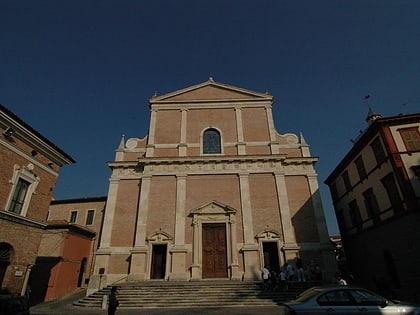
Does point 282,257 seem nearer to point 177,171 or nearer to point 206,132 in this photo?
point 177,171

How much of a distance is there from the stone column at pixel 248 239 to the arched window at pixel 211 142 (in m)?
3.55

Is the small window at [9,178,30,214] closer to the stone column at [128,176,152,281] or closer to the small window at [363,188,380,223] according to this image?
the stone column at [128,176,152,281]

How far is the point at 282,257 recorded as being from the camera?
1828 cm

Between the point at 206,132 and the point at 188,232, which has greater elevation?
the point at 206,132

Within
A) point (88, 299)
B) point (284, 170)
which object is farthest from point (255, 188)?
point (88, 299)

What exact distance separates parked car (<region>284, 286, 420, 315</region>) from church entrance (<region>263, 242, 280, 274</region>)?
1210 centimetres

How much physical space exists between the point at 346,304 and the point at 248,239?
12.2m

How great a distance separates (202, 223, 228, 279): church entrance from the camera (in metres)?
18.2

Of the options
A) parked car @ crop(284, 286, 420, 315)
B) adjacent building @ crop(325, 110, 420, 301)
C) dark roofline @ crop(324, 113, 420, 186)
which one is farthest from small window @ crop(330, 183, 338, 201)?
parked car @ crop(284, 286, 420, 315)

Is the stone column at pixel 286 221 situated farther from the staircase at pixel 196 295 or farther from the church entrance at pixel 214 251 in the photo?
the church entrance at pixel 214 251

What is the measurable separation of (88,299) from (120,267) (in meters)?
3.61

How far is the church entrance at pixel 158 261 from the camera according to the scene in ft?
60.6

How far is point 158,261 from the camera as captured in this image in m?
18.9

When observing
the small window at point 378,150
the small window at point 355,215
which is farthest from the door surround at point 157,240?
the small window at point 378,150
